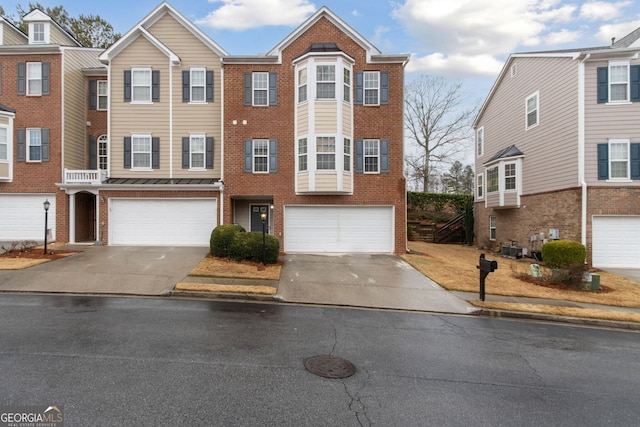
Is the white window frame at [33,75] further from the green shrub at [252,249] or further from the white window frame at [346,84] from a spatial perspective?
the white window frame at [346,84]

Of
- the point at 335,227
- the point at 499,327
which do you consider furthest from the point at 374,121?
the point at 499,327

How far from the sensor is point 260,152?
16.3m

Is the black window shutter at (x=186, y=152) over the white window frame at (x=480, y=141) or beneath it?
beneath

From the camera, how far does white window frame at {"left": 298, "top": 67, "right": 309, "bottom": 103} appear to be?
622 inches

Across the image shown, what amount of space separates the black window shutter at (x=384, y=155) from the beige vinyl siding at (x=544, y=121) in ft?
26.3

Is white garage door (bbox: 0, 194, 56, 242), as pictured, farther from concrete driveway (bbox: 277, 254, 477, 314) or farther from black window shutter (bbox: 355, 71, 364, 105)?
black window shutter (bbox: 355, 71, 364, 105)

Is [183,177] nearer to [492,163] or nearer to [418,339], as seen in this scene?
[418,339]

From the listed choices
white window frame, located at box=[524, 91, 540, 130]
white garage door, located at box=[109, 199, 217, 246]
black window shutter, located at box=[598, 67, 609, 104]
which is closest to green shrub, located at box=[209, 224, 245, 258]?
white garage door, located at box=[109, 199, 217, 246]

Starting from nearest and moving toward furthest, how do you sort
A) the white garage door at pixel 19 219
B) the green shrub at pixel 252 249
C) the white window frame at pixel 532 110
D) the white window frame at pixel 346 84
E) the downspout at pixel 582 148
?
the green shrub at pixel 252 249
the downspout at pixel 582 148
the white window frame at pixel 346 84
the white garage door at pixel 19 219
the white window frame at pixel 532 110

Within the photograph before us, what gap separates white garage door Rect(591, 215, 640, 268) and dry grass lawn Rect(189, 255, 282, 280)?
44.9 feet

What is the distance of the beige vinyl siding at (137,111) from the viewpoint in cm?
1711

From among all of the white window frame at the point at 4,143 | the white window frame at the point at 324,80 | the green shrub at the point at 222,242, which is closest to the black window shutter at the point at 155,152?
the green shrub at the point at 222,242

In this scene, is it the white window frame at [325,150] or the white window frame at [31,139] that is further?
the white window frame at [31,139]

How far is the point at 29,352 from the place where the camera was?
5023 mm
